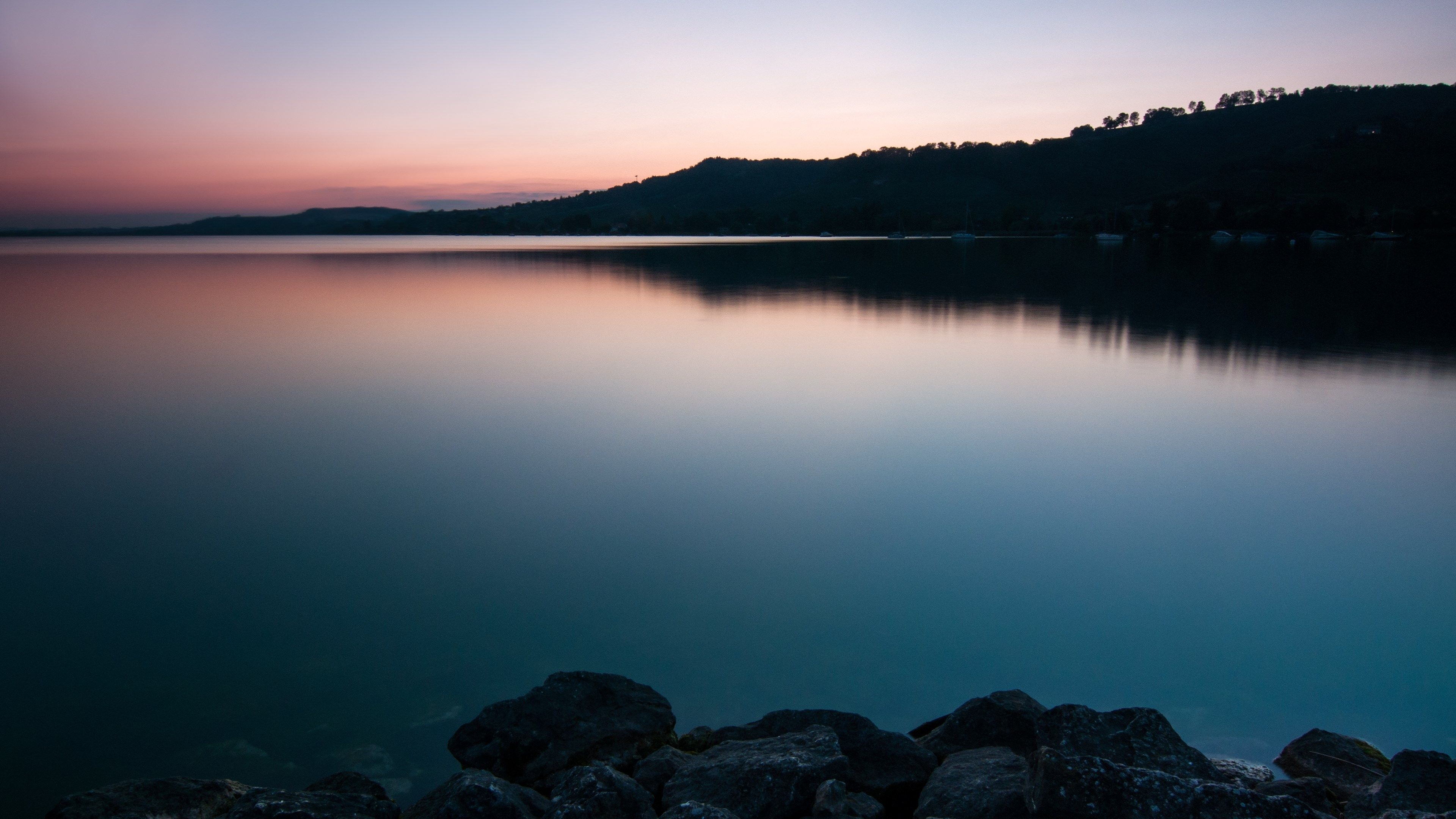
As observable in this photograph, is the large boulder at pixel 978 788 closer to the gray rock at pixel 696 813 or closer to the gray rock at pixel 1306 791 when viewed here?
the gray rock at pixel 696 813

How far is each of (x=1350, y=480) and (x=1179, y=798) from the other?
Answer: 582cm

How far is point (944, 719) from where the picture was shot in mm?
3861

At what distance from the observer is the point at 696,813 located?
8.79 feet

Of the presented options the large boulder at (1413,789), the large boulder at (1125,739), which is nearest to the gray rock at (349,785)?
the large boulder at (1125,739)

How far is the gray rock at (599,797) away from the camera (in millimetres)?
2793

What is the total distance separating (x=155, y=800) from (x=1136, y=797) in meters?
3.32

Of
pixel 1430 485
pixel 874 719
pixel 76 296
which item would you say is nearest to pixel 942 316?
pixel 1430 485

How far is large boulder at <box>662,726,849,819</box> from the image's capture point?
3016 mm

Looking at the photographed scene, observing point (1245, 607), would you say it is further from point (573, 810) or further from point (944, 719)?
point (573, 810)

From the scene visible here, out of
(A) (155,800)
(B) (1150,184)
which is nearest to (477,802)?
(A) (155,800)

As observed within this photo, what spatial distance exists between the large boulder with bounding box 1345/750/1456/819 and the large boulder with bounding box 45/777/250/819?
4078 millimetres

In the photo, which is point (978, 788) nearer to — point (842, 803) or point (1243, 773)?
point (842, 803)

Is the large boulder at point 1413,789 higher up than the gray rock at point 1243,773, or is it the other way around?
the large boulder at point 1413,789

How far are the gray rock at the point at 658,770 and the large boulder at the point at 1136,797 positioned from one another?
138 cm
